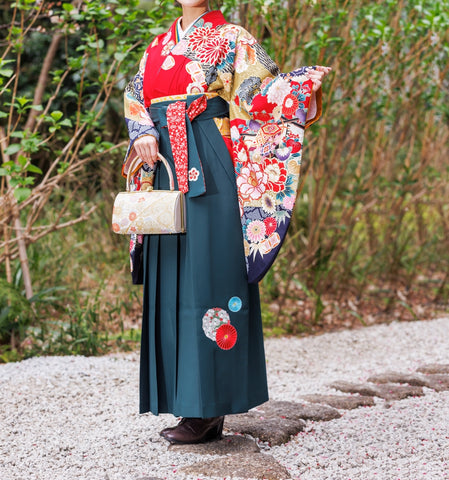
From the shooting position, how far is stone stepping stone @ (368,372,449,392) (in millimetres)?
3515

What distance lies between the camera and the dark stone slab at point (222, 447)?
2584 millimetres

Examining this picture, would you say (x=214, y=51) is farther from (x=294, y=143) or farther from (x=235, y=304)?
(x=235, y=304)

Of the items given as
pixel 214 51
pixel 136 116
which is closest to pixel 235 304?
pixel 136 116

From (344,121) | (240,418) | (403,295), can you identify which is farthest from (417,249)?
(240,418)

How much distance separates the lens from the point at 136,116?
265 cm

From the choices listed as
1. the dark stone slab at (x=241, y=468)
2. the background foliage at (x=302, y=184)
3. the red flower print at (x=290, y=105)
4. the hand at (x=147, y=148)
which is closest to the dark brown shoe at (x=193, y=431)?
the dark stone slab at (x=241, y=468)

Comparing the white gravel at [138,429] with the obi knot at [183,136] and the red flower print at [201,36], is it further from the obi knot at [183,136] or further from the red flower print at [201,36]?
the red flower print at [201,36]

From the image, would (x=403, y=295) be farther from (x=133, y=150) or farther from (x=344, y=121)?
(x=133, y=150)

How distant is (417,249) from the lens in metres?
6.11

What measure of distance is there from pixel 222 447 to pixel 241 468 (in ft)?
0.81

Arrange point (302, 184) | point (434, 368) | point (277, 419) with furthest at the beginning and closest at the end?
1. point (302, 184)
2. point (434, 368)
3. point (277, 419)

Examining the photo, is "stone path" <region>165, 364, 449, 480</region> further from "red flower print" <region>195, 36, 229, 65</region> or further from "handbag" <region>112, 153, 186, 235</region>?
"red flower print" <region>195, 36, 229, 65</region>

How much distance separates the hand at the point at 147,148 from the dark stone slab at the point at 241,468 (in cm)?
109

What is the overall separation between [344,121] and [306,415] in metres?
2.83
